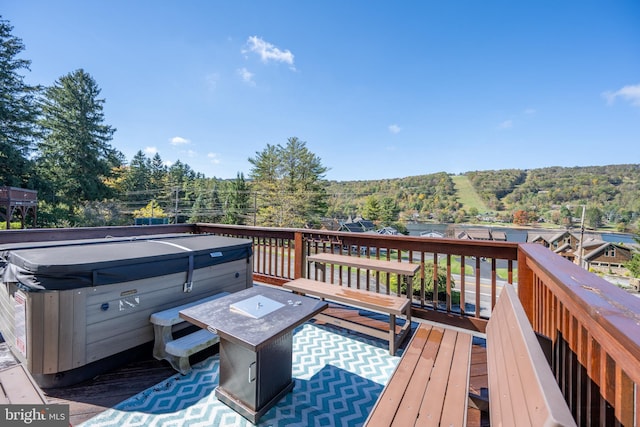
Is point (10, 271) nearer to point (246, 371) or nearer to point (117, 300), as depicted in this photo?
point (117, 300)

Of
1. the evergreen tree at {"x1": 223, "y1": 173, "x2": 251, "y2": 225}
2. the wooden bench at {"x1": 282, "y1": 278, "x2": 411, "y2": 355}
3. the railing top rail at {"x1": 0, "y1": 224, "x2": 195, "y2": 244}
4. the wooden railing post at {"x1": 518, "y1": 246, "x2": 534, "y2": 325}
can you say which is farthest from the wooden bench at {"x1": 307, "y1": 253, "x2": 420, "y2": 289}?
the evergreen tree at {"x1": 223, "y1": 173, "x2": 251, "y2": 225}

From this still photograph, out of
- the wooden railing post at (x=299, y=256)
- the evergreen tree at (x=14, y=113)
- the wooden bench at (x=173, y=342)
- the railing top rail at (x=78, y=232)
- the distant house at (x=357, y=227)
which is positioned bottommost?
the distant house at (x=357, y=227)

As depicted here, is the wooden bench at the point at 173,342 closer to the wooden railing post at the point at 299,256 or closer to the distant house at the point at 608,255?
the wooden railing post at the point at 299,256

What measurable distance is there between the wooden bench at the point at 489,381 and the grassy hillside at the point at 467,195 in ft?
96.4

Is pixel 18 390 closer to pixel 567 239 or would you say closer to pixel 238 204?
pixel 567 239

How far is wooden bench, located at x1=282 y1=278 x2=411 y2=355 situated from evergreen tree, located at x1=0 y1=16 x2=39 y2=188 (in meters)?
20.9

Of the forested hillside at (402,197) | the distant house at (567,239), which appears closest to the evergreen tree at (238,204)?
the forested hillside at (402,197)

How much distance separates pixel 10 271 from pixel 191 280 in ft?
4.45

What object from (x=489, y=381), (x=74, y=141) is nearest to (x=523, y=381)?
(x=489, y=381)

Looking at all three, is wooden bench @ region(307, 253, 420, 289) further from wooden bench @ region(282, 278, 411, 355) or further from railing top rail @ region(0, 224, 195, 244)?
railing top rail @ region(0, 224, 195, 244)

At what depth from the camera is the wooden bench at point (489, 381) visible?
61cm

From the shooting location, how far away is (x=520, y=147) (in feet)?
80.8

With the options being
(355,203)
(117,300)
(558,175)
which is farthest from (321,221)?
(117,300)

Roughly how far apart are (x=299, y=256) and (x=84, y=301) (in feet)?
8.51
